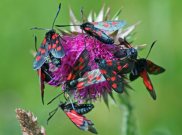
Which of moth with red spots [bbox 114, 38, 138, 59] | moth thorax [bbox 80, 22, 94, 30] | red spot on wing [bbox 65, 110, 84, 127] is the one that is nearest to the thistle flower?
moth with red spots [bbox 114, 38, 138, 59]

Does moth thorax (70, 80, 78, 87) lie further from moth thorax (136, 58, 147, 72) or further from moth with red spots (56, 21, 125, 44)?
moth thorax (136, 58, 147, 72)

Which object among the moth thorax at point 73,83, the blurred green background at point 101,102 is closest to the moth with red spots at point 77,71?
the moth thorax at point 73,83

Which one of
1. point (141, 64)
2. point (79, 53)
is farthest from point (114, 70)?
point (79, 53)

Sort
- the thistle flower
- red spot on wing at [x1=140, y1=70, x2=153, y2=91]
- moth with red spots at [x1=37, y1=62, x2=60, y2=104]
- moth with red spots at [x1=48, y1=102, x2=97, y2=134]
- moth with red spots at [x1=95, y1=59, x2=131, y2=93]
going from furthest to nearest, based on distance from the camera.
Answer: the thistle flower, moth with red spots at [x1=37, y1=62, x2=60, y2=104], red spot on wing at [x1=140, y1=70, x2=153, y2=91], moth with red spots at [x1=48, y1=102, x2=97, y2=134], moth with red spots at [x1=95, y1=59, x2=131, y2=93]

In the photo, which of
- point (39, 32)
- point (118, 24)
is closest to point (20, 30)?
point (39, 32)

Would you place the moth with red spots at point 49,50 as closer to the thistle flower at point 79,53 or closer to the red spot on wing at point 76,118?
the thistle flower at point 79,53
